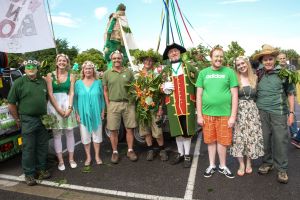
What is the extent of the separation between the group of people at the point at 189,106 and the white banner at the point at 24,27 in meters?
0.64

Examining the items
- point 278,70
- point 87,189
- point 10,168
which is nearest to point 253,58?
point 278,70

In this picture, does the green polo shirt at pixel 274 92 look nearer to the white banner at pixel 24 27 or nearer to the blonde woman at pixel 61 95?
the blonde woman at pixel 61 95

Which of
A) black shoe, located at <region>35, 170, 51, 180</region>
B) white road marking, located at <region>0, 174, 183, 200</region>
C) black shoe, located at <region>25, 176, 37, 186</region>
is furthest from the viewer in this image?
black shoe, located at <region>35, 170, 51, 180</region>

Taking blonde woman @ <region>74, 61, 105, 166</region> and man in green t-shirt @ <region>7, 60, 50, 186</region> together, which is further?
blonde woman @ <region>74, 61, 105, 166</region>

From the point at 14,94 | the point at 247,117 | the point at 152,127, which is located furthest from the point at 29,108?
the point at 247,117

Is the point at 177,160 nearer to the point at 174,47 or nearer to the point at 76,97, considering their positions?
the point at 174,47

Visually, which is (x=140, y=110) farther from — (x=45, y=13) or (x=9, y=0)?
(x=9, y=0)


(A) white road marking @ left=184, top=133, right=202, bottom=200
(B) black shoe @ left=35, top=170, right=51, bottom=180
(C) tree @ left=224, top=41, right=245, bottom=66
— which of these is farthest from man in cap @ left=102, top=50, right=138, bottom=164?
(C) tree @ left=224, top=41, right=245, bottom=66

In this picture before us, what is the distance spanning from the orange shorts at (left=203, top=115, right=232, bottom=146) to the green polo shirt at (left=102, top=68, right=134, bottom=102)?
145 cm

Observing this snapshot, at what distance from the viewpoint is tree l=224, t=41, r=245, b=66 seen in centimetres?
421

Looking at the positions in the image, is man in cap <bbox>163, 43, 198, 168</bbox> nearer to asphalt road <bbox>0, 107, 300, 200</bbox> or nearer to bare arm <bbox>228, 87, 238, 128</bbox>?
asphalt road <bbox>0, 107, 300, 200</bbox>

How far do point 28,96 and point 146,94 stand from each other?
1.81 m

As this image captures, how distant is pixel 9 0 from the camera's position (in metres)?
4.56

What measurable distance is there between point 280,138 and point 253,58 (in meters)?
1.22
